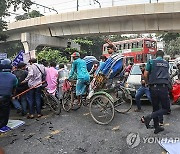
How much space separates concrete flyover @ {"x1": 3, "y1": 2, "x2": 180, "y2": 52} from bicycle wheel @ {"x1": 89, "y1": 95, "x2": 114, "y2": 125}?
14056 mm

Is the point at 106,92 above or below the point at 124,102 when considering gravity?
above

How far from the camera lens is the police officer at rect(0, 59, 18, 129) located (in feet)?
16.6

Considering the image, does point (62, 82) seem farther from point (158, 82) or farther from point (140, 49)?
point (140, 49)

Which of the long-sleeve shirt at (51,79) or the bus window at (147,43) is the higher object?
the bus window at (147,43)

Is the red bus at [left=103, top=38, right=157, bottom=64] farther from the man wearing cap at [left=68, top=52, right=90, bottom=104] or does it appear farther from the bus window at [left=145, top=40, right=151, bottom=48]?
the man wearing cap at [left=68, top=52, right=90, bottom=104]

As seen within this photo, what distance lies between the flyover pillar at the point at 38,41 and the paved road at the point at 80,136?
50.4 ft

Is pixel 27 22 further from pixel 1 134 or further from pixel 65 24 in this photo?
pixel 1 134

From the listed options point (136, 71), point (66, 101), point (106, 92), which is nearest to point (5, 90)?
point (106, 92)

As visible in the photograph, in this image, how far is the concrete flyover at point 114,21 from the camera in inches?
786

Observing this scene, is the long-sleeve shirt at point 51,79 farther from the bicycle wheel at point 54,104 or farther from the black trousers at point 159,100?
the black trousers at point 159,100

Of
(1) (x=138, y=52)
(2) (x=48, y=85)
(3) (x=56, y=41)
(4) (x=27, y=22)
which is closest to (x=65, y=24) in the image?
(3) (x=56, y=41)

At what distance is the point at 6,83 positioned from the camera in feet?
17.1

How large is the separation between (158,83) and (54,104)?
3.49 m

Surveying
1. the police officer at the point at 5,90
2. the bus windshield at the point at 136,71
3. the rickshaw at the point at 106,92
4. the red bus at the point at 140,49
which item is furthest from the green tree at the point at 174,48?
the police officer at the point at 5,90
